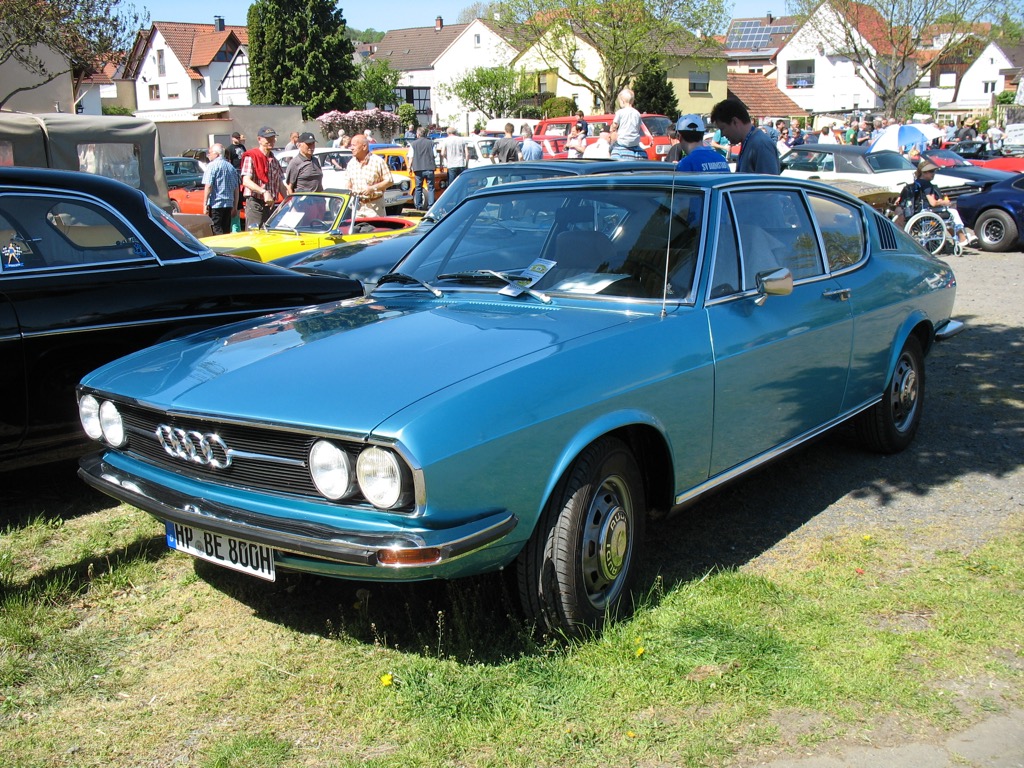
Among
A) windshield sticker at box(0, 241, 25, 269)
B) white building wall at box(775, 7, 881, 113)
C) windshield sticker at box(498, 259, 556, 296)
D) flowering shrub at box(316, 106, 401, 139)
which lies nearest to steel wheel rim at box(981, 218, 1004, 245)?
windshield sticker at box(498, 259, 556, 296)

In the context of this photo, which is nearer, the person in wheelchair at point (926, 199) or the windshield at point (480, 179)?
the windshield at point (480, 179)

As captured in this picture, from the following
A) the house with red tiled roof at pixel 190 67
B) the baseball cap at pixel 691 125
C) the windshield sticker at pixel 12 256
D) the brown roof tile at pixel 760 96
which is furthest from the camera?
the house with red tiled roof at pixel 190 67

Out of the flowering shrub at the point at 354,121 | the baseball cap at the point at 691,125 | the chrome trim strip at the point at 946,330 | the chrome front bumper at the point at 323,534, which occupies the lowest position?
the chrome front bumper at the point at 323,534

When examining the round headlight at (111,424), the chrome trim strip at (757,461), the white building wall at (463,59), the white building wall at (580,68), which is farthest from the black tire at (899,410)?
the white building wall at (463,59)

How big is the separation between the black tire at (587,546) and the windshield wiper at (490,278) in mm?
893

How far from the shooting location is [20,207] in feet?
16.7

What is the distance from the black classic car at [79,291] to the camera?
15.6 ft

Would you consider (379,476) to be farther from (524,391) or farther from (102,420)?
(102,420)

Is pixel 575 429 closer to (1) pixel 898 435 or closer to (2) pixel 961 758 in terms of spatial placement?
(2) pixel 961 758

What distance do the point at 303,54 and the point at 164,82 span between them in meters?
24.8

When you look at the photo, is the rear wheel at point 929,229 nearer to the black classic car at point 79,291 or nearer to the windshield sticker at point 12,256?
the black classic car at point 79,291

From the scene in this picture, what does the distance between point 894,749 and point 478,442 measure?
1.58 m

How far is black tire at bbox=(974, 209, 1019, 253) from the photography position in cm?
1584

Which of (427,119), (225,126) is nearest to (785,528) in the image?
(225,126)
